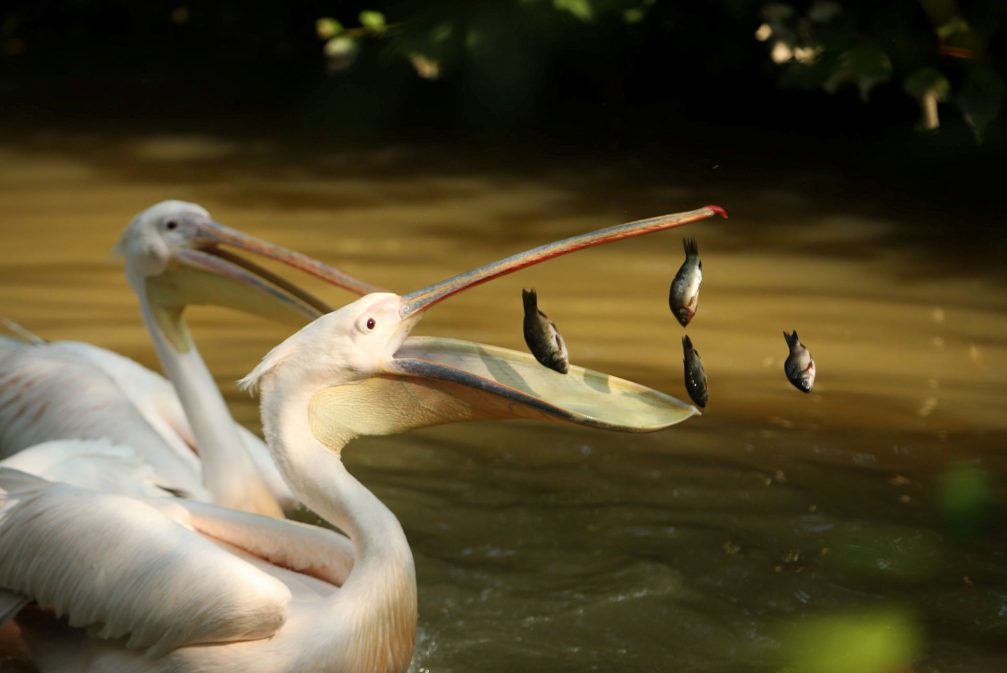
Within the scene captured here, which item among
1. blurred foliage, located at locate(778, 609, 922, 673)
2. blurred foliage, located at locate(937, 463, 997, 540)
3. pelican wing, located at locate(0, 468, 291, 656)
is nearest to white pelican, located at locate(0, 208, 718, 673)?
pelican wing, located at locate(0, 468, 291, 656)

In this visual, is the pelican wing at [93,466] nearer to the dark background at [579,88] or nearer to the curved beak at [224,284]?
the curved beak at [224,284]

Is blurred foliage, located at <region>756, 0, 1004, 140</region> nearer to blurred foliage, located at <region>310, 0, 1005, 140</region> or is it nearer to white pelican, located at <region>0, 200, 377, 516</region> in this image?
blurred foliage, located at <region>310, 0, 1005, 140</region>

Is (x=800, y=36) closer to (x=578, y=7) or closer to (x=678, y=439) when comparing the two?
(x=578, y=7)

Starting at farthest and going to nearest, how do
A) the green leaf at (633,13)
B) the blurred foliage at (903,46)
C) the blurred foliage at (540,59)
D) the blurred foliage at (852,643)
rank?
the green leaf at (633,13), the blurred foliage at (540,59), the blurred foliage at (903,46), the blurred foliage at (852,643)

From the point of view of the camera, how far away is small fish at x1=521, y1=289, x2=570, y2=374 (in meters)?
2.51

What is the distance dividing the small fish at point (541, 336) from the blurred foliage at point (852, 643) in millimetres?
927

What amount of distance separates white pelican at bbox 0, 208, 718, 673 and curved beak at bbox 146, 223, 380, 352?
2.73ft

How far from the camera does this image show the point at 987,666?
3029 mm

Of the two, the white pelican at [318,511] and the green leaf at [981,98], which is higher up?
the green leaf at [981,98]

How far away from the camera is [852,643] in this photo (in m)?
3.16

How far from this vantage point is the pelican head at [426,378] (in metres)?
2.65

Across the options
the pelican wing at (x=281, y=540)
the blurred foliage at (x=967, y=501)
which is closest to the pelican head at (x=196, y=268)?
the pelican wing at (x=281, y=540)

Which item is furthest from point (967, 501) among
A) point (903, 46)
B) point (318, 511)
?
point (903, 46)

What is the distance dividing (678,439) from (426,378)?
65.6 inches
